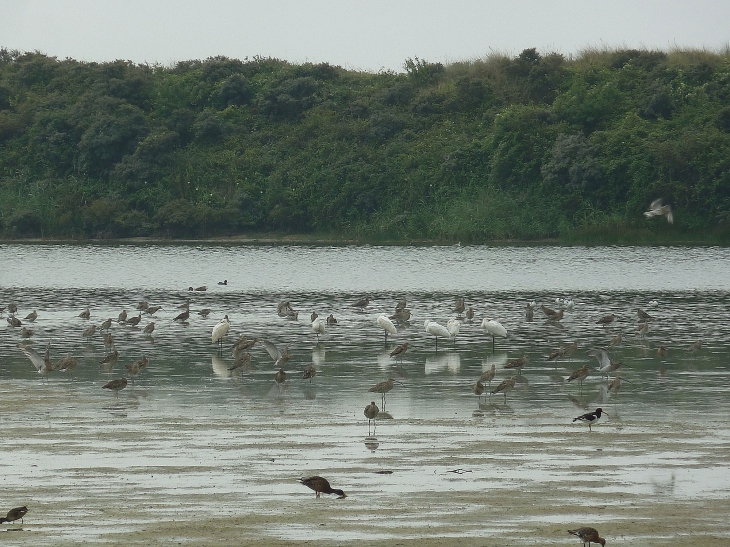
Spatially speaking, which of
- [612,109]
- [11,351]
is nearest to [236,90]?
[612,109]

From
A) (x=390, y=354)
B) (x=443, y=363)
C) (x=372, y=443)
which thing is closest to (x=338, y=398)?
(x=372, y=443)

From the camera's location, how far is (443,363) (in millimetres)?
22172

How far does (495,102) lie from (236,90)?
54.7ft

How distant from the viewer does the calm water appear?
12273mm

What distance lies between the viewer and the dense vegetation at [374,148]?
213 feet

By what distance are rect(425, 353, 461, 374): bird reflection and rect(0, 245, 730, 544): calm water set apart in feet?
0.12

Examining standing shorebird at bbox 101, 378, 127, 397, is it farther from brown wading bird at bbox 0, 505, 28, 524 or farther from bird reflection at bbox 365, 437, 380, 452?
brown wading bird at bbox 0, 505, 28, 524

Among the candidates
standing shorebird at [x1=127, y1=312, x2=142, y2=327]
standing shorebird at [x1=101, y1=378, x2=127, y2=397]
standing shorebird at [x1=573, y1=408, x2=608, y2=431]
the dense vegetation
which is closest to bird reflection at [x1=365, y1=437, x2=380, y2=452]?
standing shorebird at [x1=573, y1=408, x2=608, y2=431]

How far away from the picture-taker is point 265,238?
72.3 metres

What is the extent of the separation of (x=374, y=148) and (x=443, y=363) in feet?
176

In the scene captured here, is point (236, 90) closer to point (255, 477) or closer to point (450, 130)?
point (450, 130)

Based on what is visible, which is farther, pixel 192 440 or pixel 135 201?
pixel 135 201

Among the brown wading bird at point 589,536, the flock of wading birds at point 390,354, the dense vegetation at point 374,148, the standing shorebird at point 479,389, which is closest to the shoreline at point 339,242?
the dense vegetation at point 374,148

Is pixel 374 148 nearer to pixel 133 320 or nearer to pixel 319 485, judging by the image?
pixel 133 320
